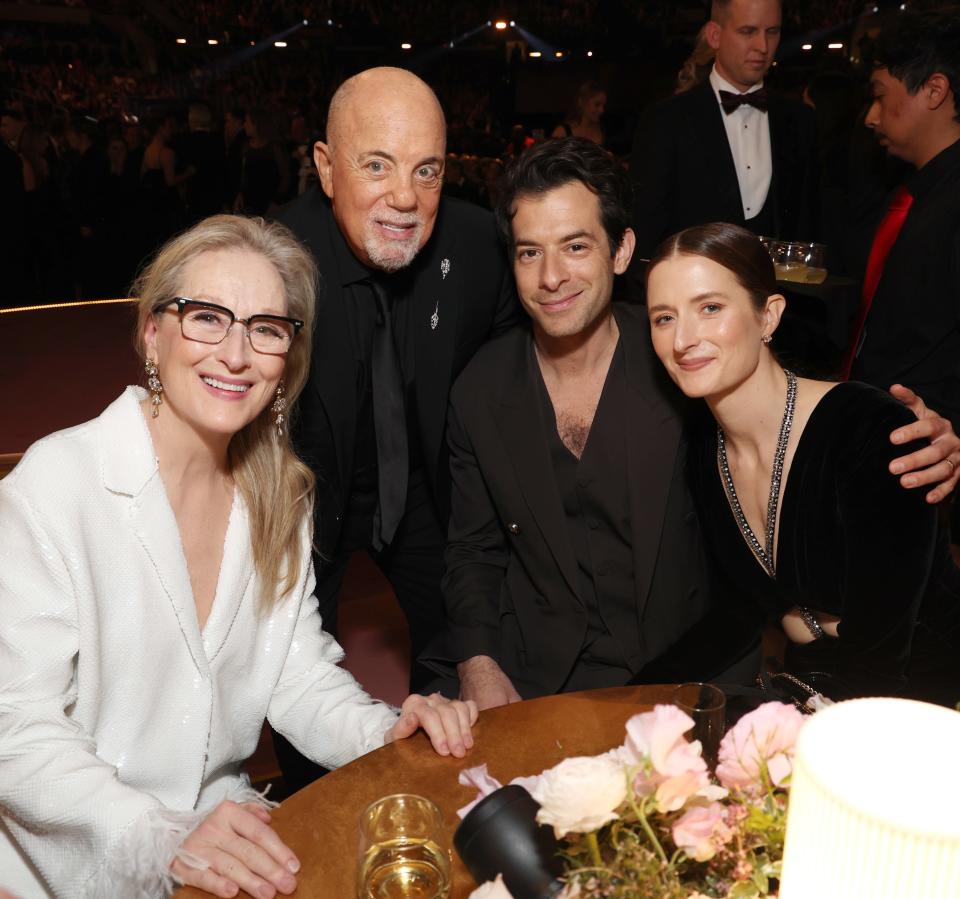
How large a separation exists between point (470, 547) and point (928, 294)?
1782 mm

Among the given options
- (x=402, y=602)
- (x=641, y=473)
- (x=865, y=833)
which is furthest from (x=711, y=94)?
(x=865, y=833)

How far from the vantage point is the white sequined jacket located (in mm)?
1360

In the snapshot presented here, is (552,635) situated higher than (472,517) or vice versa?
(472,517)

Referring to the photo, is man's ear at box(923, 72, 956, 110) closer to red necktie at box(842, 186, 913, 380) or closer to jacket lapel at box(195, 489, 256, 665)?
red necktie at box(842, 186, 913, 380)

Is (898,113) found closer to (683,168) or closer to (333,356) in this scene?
(683,168)

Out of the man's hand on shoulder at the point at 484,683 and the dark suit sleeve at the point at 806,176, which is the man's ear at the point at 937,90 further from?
the man's hand on shoulder at the point at 484,683

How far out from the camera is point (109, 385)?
382 centimetres

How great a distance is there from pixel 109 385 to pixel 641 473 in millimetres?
2529

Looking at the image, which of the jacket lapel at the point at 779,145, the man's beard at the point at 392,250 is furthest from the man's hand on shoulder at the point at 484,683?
the jacket lapel at the point at 779,145

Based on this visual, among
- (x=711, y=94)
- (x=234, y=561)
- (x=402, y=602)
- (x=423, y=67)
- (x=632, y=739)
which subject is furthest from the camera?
(x=423, y=67)

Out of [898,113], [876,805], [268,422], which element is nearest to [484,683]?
[268,422]

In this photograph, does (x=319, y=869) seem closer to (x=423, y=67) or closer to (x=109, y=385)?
(x=109, y=385)

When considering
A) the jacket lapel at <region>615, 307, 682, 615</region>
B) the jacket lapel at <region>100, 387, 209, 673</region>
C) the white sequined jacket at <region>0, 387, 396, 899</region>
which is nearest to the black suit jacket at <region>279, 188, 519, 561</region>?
the jacket lapel at <region>615, 307, 682, 615</region>

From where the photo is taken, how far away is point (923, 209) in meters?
3.03
